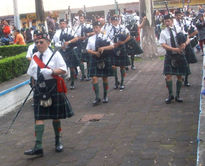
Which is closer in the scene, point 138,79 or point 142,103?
point 142,103

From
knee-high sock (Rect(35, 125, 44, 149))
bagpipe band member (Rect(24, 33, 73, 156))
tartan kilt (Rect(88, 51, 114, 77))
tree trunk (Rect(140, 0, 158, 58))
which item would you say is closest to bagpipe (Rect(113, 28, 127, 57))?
tartan kilt (Rect(88, 51, 114, 77))

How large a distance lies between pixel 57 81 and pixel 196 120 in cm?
250

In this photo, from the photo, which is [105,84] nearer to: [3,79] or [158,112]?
[158,112]

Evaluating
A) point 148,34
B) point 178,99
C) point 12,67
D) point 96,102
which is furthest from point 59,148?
point 148,34

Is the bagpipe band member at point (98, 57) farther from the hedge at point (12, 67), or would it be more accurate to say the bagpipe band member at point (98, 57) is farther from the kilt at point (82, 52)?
the kilt at point (82, 52)

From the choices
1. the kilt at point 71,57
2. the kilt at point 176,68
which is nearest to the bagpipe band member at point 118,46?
the kilt at point 71,57

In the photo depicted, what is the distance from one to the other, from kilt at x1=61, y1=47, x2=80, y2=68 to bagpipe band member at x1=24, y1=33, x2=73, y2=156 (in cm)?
533

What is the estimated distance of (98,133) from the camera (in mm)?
6430

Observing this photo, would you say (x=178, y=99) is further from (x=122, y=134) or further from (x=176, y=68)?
(x=122, y=134)

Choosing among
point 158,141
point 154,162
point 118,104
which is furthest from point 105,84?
point 154,162

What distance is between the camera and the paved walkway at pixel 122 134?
205 inches

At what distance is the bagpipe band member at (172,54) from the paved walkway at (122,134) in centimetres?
58

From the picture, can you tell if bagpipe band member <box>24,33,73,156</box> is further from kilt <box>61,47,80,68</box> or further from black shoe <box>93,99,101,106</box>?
kilt <box>61,47,80,68</box>

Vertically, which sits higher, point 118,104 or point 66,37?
point 66,37
